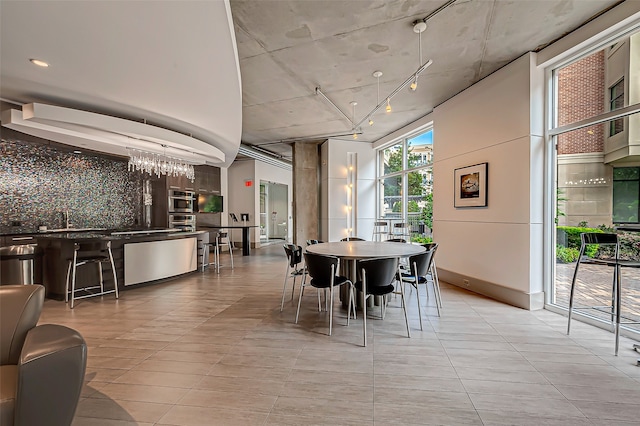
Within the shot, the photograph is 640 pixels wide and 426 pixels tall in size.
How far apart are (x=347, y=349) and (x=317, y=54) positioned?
3.75 metres

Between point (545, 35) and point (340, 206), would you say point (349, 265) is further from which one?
point (340, 206)

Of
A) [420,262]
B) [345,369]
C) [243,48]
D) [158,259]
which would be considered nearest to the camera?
[345,369]

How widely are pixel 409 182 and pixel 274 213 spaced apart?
768 cm

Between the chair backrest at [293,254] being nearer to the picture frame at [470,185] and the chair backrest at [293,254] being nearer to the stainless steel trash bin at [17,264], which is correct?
the picture frame at [470,185]

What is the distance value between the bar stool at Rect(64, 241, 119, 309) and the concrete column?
5299 millimetres

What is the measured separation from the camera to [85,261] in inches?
179

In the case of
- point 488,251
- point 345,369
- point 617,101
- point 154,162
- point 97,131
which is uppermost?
point 97,131

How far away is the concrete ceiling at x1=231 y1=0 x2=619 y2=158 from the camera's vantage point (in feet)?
10.3

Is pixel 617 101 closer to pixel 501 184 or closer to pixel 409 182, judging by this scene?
pixel 501 184

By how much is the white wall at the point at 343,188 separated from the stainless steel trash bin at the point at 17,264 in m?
6.51

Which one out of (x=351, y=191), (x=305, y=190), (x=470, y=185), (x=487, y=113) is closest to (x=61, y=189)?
(x=305, y=190)

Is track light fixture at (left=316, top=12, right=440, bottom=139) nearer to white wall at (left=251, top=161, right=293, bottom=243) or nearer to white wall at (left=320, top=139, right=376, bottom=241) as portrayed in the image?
white wall at (left=320, top=139, right=376, bottom=241)

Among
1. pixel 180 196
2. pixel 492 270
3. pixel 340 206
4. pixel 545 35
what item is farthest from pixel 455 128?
pixel 180 196

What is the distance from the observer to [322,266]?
Result: 3.37 metres
